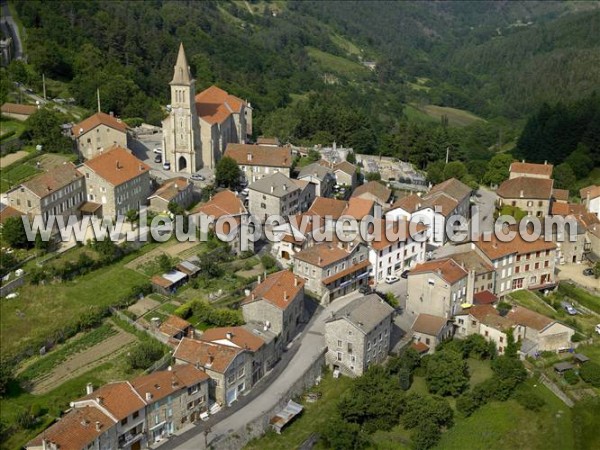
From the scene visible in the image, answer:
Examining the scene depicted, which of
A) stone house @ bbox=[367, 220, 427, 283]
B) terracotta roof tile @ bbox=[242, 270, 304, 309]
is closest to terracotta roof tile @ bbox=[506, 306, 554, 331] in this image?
stone house @ bbox=[367, 220, 427, 283]

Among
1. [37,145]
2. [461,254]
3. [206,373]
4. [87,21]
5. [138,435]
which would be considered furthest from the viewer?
[87,21]

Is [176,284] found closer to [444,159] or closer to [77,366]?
[77,366]

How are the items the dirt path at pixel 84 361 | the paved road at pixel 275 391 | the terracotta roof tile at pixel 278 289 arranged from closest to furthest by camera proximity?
the paved road at pixel 275 391 → the dirt path at pixel 84 361 → the terracotta roof tile at pixel 278 289

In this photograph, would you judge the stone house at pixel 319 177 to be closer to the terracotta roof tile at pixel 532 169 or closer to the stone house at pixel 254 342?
the terracotta roof tile at pixel 532 169

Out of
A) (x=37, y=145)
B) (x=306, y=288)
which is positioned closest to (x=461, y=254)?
(x=306, y=288)

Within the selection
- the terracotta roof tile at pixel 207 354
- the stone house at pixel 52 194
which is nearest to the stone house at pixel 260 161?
the stone house at pixel 52 194
